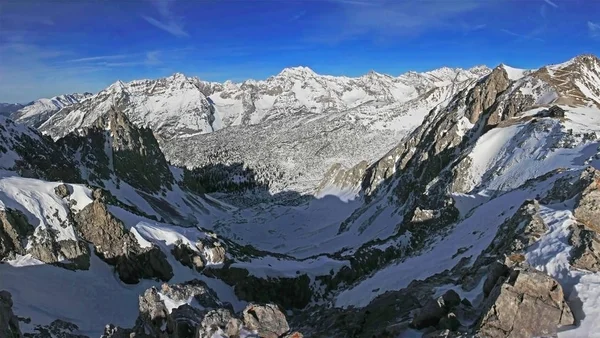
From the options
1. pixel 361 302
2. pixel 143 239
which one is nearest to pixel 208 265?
pixel 143 239

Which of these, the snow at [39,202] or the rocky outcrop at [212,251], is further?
the rocky outcrop at [212,251]

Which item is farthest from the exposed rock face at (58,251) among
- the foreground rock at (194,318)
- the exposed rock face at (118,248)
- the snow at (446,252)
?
the snow at (446,252)

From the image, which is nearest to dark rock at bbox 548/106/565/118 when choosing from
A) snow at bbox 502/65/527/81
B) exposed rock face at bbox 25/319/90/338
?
snow at bbox 502/65/527/81

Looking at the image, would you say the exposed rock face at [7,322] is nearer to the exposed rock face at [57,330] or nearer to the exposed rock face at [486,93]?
the exposed rock face at [57,330]

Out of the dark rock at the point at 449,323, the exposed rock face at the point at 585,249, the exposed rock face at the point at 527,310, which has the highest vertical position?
the exposed rock face at the point at 585,249

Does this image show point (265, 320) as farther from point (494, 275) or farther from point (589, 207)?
point (589, 207)

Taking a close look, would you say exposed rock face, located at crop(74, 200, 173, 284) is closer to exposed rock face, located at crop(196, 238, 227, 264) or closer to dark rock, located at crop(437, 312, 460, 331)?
exposed rock face, located at crop(196, 238, 227, 264)

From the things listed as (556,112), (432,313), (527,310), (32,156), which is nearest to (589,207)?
(527,310)
